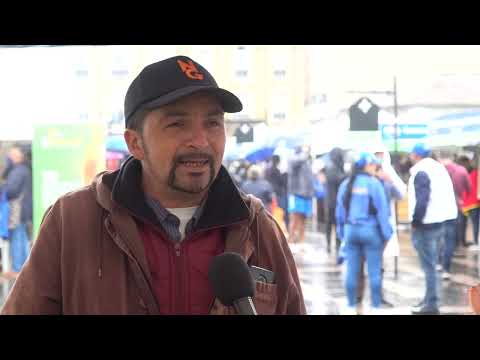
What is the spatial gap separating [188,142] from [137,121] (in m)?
0.23

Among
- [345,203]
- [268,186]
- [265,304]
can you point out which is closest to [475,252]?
[268,186]

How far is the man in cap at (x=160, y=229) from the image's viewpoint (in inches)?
70.1

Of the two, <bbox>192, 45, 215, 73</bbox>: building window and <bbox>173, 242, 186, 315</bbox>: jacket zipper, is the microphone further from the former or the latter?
<bbox>192, 45, 215, 73</bbox>: building window

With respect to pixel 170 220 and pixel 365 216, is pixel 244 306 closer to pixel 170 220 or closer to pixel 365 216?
pixel 170 220

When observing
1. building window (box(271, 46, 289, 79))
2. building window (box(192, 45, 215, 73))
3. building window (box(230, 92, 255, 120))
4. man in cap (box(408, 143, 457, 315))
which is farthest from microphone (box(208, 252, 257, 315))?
building window (box(271, 46, 289, 79))

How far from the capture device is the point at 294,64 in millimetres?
10391

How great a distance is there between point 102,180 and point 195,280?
424 mm

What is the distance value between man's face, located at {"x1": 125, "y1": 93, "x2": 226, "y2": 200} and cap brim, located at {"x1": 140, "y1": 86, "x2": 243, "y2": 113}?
0.02 m

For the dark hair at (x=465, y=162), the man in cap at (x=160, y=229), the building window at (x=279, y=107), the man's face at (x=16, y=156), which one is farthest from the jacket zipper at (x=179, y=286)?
the building window at (x=279, y=107)

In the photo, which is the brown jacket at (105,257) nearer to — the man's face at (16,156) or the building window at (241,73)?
the man's face at (16,156)

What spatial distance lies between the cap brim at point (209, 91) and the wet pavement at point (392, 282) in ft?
14.9

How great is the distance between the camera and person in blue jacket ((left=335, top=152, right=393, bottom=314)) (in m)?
6.09

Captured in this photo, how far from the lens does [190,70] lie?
6.17ft
